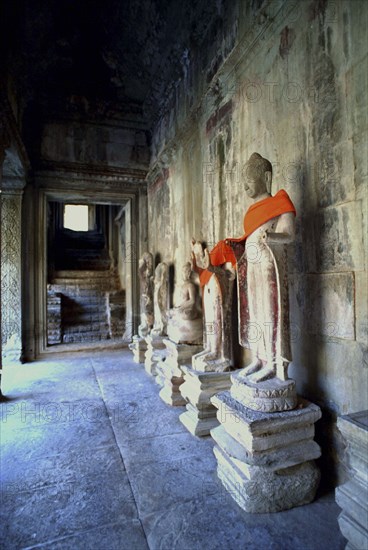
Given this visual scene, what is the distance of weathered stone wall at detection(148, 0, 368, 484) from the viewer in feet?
7.34

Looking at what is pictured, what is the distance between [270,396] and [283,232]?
45.2 inches

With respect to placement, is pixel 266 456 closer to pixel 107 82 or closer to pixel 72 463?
pixel 72 463

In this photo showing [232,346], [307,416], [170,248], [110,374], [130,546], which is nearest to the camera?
[130,546]

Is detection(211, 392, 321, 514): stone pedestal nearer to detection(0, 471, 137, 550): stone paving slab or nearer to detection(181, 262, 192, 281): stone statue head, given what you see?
detection(0, 471, 137, 550): stone paving slab

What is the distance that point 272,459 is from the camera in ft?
7.07

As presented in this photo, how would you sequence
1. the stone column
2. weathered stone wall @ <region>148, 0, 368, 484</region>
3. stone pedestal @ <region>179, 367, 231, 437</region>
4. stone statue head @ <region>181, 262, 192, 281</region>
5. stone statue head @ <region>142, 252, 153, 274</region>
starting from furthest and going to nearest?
stone statue head @ <region>142, 252, 153, 274</region>
the stone column
stone statue head @ <region>181, 262, 192, 281</region>
stone pedestal @ <region>179, 367, 231, 437</region>
weathered stone wall @ <region>148, 0, 368, 484</region>

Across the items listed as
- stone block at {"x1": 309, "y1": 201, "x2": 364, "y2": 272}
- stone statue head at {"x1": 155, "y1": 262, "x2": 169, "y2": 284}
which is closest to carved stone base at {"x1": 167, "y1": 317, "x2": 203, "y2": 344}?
stone statue head at {"x1": 155, "y1": 262, "x2": 169, "y2": 284}

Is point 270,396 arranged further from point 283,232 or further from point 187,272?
point 187,272

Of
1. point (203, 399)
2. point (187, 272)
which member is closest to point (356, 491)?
point (203, 399)

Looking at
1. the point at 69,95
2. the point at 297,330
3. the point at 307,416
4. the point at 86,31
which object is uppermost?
the point at 86,31

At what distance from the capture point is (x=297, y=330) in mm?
2822

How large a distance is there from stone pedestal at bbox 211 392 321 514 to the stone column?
5.67m

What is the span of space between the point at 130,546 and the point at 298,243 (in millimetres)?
2392

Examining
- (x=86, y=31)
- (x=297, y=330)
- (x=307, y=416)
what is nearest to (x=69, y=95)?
(x=86, y=31)
